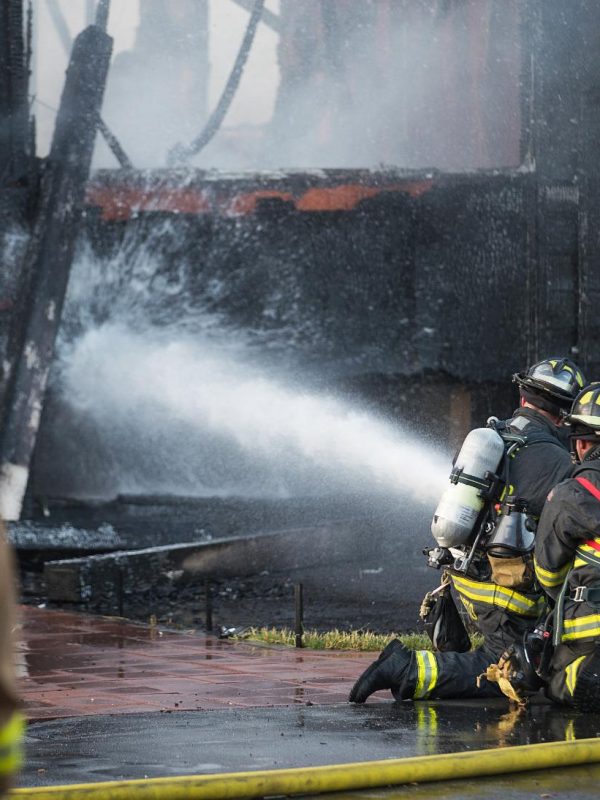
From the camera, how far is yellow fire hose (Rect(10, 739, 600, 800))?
3.20 metres

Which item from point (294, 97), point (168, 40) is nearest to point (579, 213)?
point (294, 97)

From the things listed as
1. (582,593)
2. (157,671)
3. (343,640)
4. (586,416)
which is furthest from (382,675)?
(343,640)

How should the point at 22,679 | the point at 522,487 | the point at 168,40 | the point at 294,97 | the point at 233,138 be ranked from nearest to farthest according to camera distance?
1. the point at 522,487
2. the point at 22,679
3. the point at 294,97
4. the point at 168,40
5. the point at 233,138

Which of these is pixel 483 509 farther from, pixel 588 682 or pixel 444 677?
pixel 588 682

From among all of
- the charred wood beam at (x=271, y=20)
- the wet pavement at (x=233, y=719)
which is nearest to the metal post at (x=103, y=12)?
the wet pavement at (x=233, y=719)

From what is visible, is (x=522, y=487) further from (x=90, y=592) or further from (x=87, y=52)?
(x=87, y=52)

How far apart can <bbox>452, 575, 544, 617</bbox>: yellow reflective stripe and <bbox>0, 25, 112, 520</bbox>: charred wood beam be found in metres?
9.97

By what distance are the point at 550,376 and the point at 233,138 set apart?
114ft

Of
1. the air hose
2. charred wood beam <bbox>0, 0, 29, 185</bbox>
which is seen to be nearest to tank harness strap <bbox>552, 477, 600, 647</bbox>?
charred wood beam <bbox>0, 0, 29, 185</bbox>

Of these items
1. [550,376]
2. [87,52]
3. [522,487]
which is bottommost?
[522,487]

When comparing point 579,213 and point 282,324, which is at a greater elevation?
point 579,213

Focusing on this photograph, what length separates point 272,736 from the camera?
4184 mm

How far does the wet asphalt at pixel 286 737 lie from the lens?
3.66 m

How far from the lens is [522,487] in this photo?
5086mm
